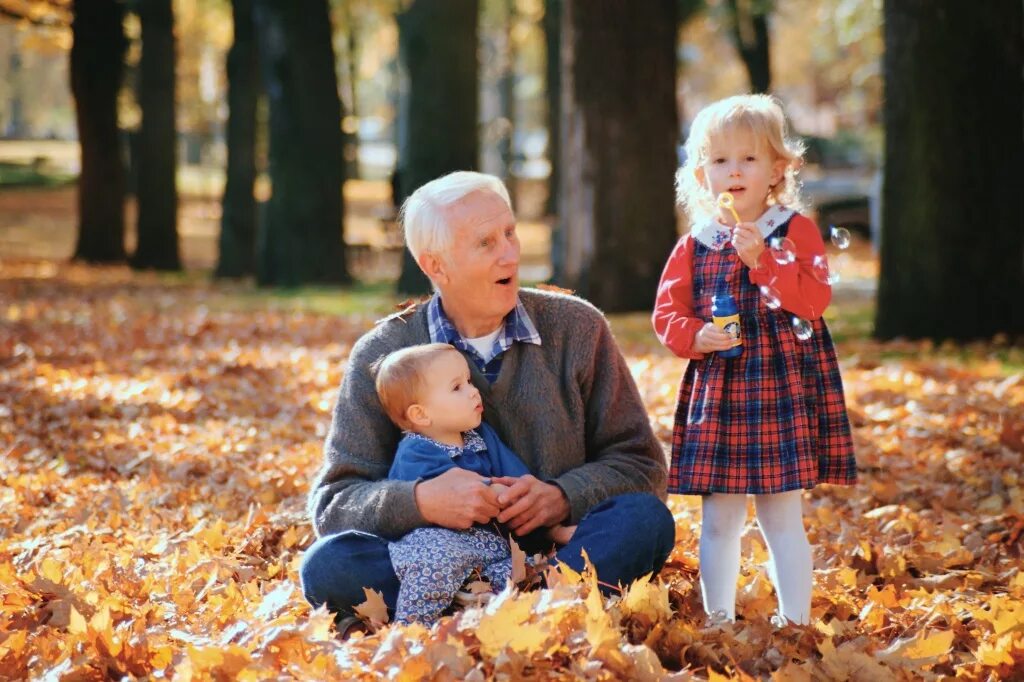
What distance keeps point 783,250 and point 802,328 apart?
0.23 meters

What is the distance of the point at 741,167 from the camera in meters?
3.95

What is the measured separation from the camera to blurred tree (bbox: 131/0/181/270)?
21453 millimetres

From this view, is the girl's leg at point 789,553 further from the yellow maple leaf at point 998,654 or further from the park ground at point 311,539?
the yellow maple leaf at point 998,654

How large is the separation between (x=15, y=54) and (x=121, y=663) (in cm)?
4879

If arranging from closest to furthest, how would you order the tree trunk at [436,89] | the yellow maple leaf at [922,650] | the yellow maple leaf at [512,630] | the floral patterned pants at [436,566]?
the yellow maple leaf at [512,630], the yellow maple leaf at [922,650], the floral patterned pants at [436,566], the tree trunk at [436,89]

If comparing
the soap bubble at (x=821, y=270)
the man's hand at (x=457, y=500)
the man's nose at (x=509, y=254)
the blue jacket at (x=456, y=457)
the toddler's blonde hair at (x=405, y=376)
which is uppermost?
the man's nose at (x=509, y=254)

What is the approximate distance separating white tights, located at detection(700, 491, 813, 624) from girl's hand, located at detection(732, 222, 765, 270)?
0.71 m

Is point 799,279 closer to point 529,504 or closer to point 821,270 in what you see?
point 821,270

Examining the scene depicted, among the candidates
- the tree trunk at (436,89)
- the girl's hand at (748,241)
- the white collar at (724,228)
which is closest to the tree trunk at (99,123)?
the tree trunk at (436,89)

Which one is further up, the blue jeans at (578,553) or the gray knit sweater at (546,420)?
the gray knit sweater at (546,420)

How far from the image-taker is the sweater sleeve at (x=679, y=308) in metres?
3.97

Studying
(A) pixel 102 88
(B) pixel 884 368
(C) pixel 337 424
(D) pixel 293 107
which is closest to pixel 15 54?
(A) pixel 102 88

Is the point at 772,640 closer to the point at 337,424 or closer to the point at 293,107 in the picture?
the point at 337,424

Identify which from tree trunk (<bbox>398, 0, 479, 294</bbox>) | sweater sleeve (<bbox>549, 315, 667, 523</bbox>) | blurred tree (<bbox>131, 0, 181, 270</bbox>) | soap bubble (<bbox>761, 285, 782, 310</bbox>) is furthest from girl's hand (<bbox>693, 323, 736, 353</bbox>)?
blurred tree (<bbox>131, 0, 181, 270</bbox>)
